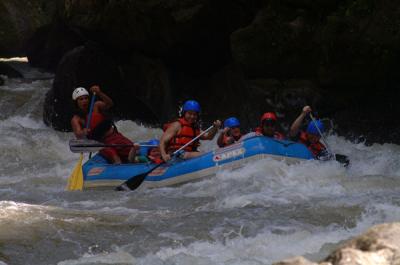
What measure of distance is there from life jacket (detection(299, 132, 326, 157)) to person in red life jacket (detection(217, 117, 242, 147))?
80 centimetres

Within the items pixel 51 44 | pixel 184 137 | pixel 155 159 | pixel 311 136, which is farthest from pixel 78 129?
pixel 51 44

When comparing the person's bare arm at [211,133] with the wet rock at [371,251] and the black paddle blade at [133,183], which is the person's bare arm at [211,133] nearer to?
the black paddle blade at [133,183]

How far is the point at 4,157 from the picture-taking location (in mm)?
11922

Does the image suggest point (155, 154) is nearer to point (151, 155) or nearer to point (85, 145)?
point (151, 155)

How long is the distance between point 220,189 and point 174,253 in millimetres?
2725

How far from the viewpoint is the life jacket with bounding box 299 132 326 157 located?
29.2 feet

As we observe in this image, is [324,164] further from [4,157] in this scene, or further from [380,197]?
[4,157]

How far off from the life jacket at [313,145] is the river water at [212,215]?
499 mm

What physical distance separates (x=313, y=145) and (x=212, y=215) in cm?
301

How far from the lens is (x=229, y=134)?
30.9 ft

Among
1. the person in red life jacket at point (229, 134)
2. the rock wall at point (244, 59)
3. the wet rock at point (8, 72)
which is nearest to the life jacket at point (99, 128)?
the person in red life jacket at point (229, 134)

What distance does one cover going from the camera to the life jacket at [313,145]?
891 cm

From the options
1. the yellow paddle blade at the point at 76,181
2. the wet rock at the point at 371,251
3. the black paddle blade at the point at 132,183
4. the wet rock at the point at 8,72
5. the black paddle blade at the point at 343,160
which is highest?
the wet rock at the point at 371,251

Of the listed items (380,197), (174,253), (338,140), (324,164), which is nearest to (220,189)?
(324,164)
